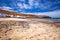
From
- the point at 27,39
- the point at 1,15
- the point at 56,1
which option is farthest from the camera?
the point at 56,1

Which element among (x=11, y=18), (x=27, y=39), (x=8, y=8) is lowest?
(x=27, y=39)

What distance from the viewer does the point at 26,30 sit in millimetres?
2113

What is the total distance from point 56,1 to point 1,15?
3.99 feet

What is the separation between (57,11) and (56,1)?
0.22m

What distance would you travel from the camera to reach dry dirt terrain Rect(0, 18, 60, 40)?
2.01 meters

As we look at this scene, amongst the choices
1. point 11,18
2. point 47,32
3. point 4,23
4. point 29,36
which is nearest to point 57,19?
point 47,32

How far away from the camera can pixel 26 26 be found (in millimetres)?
2154

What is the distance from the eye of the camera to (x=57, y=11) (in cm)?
228

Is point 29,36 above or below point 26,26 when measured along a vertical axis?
below

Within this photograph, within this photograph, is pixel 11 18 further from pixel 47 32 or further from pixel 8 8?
pixel 47 32

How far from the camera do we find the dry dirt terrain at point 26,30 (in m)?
2.01

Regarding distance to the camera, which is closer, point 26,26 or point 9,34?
point 9,34

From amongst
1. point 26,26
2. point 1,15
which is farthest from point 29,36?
Result: point 1,15

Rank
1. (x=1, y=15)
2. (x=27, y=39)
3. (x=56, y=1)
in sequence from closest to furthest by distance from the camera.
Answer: (x=27, y=39) → (x=1, y=15) → (x=56, y=1)
